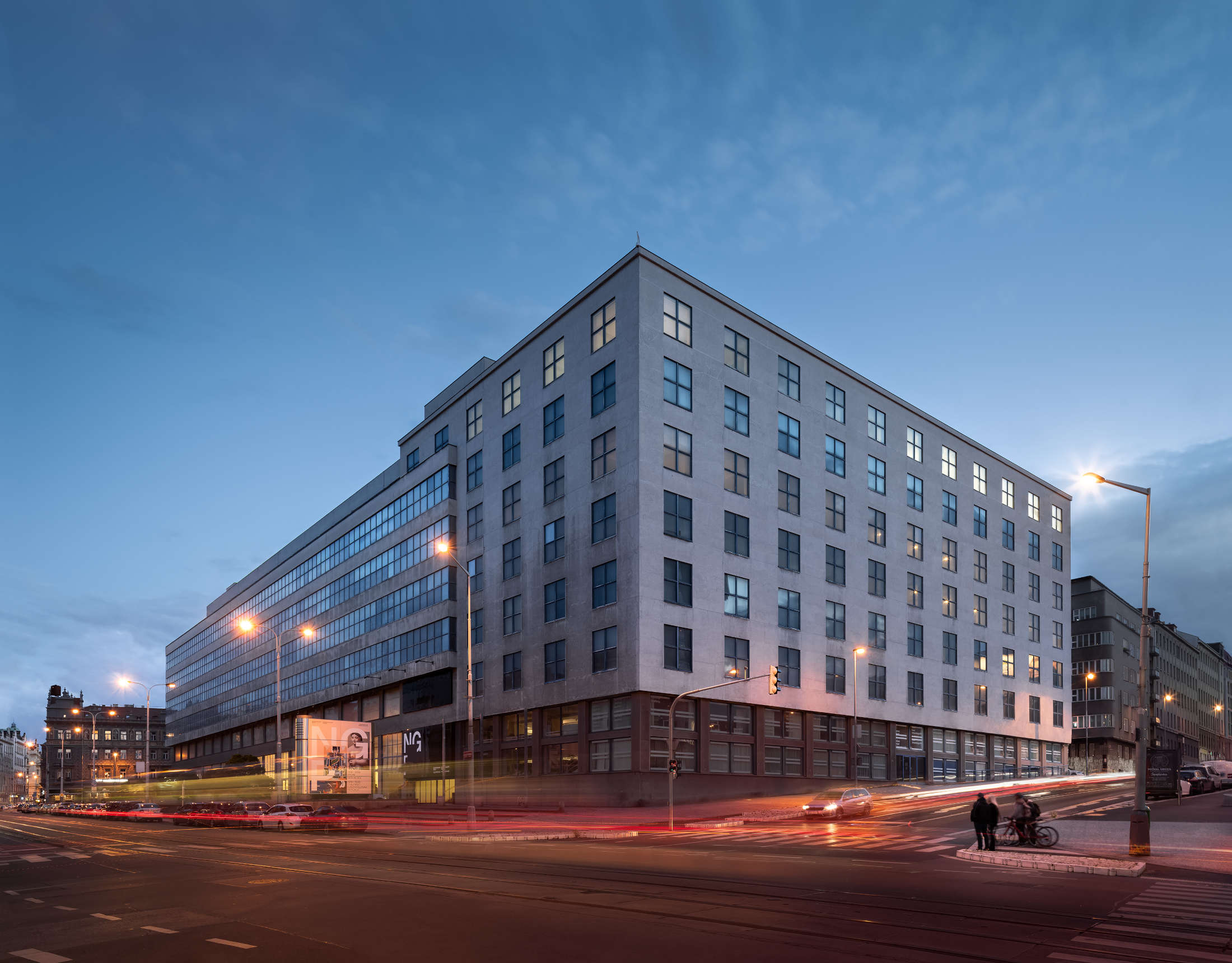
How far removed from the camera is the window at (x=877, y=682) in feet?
240

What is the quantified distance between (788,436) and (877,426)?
41.1ft

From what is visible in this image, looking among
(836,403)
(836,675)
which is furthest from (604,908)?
(836,403)

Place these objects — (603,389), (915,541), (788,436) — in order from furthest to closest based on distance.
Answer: (915,541)
(788,436)
(603,389)

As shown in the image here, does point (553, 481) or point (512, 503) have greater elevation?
point (553, 481)

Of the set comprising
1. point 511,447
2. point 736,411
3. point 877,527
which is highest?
point 736,411

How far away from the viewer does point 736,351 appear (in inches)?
2603

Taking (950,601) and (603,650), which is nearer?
(603,650)

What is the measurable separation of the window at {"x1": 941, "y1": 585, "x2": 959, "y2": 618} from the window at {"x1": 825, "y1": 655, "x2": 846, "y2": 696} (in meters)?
15.9

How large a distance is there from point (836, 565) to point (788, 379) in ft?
46.5

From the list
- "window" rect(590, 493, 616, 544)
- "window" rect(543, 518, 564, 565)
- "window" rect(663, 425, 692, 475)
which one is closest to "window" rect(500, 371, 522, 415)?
"window" rect(543, 518, 564, 565)

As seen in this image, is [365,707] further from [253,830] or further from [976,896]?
[976,896]

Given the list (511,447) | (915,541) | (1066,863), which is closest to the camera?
(1066,863)

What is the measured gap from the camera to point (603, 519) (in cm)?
6034

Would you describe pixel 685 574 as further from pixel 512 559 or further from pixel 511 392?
pixel 511 392
